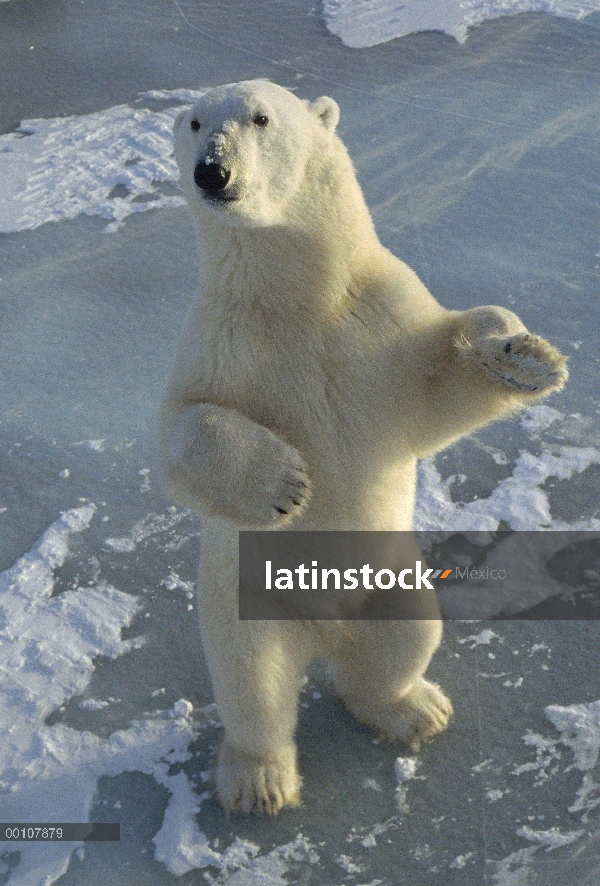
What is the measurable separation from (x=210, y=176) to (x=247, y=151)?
0.10 meters

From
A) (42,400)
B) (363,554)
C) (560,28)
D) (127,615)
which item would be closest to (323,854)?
(363,554)

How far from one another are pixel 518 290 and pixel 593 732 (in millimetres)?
1523

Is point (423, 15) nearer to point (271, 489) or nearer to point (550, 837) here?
point (271, 489)

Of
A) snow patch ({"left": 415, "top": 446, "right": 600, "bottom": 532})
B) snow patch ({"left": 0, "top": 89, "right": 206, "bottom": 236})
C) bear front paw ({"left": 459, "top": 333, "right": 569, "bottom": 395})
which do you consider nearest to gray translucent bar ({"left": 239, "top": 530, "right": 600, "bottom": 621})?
snow patch ({"left": 415, "top": 446, "right": 600, "bottom": 532})

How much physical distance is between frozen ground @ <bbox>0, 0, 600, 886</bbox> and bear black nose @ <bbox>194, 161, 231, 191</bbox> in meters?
1.01

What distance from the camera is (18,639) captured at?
211cm

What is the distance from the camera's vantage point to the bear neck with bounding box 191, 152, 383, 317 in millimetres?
1567

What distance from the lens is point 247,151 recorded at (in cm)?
147

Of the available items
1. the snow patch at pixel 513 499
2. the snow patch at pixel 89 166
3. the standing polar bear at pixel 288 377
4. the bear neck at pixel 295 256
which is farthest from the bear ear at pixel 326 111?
the snow patch at pixel 89 166

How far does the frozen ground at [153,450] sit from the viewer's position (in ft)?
5.66

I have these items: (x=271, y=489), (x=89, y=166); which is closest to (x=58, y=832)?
(x=271, y=489)

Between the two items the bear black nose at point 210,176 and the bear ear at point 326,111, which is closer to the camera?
the bear black nose at point 210,176

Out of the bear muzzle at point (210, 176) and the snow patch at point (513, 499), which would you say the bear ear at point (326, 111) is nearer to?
the bear muzzle at point (210, 176)

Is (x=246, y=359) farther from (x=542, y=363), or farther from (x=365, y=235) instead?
(x=542, y=363)
